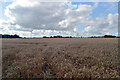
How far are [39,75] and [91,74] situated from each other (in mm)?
3023

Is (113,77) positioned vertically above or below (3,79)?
above

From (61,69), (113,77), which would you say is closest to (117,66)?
(113,77)

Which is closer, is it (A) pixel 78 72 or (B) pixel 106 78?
(B) pixel 106 78

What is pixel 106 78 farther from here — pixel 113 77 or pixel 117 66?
pixel 117 66

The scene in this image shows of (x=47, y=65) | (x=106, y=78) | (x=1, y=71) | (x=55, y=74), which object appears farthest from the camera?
(x=47, y=65)

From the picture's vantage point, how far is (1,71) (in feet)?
16.1

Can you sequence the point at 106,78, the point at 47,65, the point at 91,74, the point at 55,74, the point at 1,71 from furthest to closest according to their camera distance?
the point at 47,65 < the point at 1,71 < the point at 55,74 < the point at 91,74 < the point at 106,78

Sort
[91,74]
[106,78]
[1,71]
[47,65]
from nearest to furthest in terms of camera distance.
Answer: [106,78] < [91,74] < [1,71] < [47,65]

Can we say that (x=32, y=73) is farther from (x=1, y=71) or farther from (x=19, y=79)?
(x=1, y=71)

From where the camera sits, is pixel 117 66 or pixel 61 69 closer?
pixel 61 69

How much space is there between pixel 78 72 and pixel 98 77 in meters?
1.05

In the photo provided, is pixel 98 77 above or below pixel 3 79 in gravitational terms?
above

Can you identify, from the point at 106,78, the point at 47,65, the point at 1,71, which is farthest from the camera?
the point at 47,65

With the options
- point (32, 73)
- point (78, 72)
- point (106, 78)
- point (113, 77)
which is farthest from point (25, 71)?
point (113, 77)
